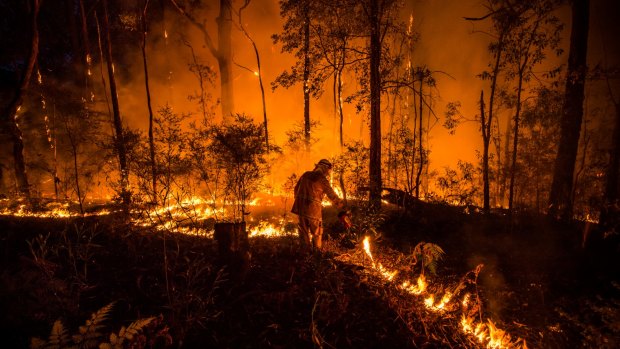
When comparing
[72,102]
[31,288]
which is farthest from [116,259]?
[72,102]

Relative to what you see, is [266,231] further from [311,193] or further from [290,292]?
[290,292]

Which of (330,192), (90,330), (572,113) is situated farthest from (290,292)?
(572,113)

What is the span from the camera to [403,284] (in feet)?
21.3

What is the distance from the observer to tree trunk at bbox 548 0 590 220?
1162 cm

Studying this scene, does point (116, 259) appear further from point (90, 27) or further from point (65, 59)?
point (90, 27)

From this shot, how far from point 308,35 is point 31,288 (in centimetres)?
1578

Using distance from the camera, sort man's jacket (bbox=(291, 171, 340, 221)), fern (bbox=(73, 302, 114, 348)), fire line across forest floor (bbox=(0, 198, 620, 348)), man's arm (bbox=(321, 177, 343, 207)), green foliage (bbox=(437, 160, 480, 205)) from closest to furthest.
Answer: fern (bbox=(73, 302, 114, 348))
fire line across forest floor (bbox=(0, 198, 620, 348))
man's arm (bbox=(321, 177, 343, 207))
man's jacket (bbox=(291, 171, 340, 221))
green foliage (bbox=(437, 160, 480, 205))

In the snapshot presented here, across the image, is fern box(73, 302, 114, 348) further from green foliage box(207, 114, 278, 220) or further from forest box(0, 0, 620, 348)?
green foliage box(207, 114, 278, 220)

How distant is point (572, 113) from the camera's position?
11.7 meters

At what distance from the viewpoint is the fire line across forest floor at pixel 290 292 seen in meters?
4.14

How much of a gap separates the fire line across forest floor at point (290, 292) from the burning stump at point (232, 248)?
0.66ft

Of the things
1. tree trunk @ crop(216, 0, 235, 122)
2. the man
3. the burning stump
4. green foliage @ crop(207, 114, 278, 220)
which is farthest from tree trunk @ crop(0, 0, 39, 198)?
the burning stump

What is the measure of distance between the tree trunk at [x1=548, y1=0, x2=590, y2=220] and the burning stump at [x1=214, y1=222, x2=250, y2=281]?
440 inches

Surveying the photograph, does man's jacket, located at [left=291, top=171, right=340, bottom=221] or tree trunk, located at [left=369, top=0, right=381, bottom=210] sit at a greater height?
tree trunk, located at [left=369, top=0, right=381, bottom=210]
